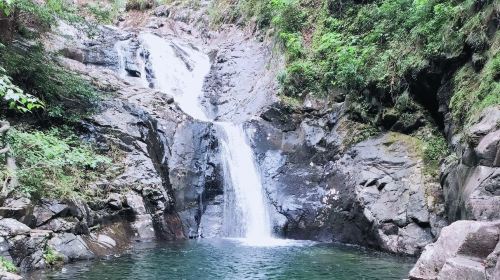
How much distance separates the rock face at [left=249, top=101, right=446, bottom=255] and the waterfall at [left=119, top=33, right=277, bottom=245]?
0.51 metres

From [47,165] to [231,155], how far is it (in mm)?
7543

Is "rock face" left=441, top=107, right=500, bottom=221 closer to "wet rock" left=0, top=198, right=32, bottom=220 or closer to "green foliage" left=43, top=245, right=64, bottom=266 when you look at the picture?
"green foliage" left=43, top=245, right=64, bottom=266

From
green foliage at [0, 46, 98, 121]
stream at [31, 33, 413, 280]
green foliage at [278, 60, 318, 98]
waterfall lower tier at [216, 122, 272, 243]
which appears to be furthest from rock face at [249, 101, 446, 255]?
green foliage at [0, 46, 98, 121]

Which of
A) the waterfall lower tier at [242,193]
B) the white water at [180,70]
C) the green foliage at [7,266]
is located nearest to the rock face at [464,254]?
the green foliage at [7,266]

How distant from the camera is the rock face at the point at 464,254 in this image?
558 centimetres

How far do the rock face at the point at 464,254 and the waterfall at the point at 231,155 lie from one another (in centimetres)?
668

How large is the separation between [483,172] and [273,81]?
37.0 feet

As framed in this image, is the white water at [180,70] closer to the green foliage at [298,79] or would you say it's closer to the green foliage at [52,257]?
the green foliage at [298,79]

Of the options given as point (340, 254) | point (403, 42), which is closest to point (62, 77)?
point (340, 254)

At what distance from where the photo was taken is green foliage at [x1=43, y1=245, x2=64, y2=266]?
8.38 metres

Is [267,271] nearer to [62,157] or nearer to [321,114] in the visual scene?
[62,157]

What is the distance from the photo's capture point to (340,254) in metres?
11.0

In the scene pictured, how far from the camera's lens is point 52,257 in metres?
8.52

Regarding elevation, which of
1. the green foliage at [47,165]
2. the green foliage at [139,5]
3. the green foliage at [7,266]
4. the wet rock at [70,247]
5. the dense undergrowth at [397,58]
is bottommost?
the green foliage at [7,266]
